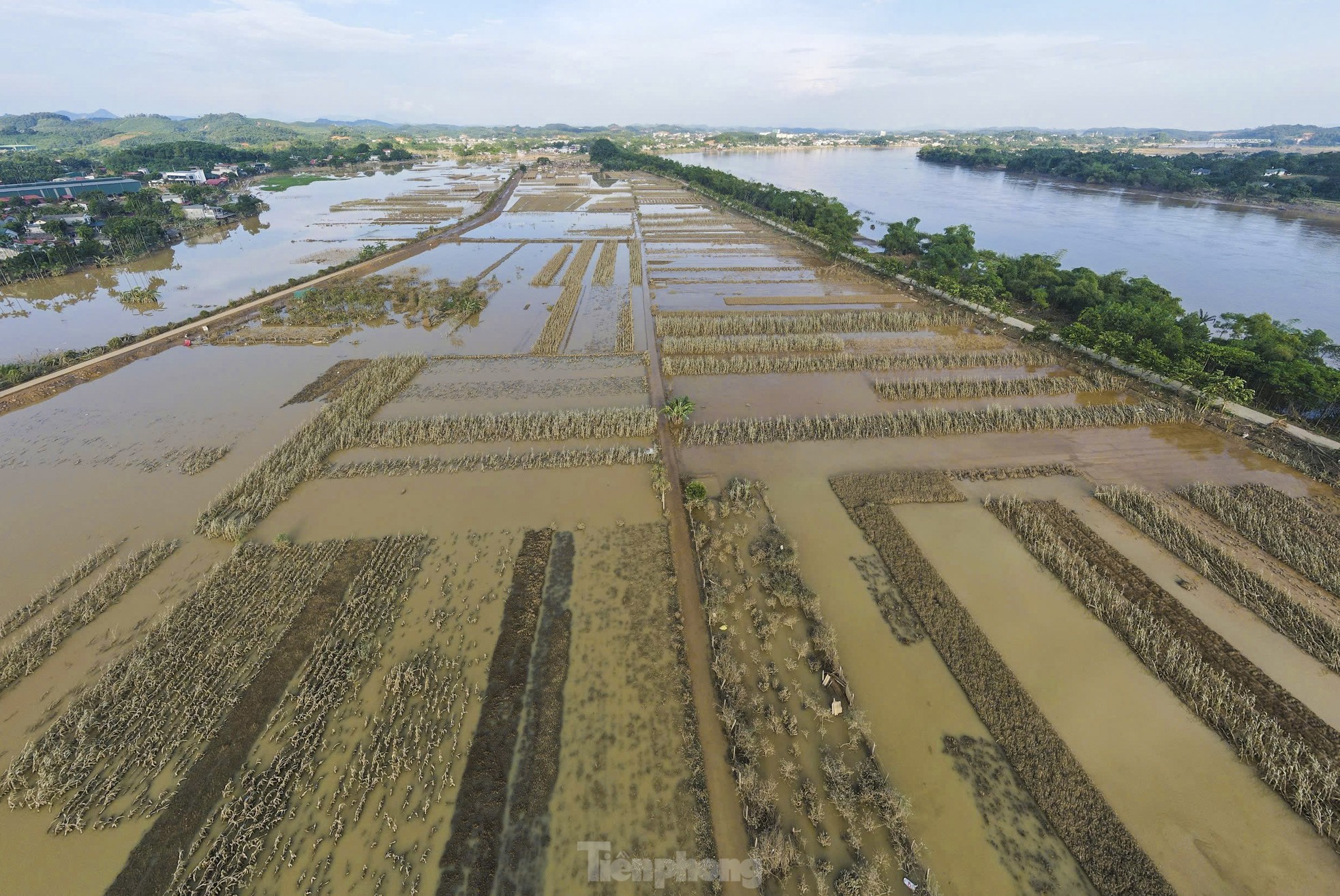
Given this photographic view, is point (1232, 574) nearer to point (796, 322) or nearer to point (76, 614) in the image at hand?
point (796, 322)

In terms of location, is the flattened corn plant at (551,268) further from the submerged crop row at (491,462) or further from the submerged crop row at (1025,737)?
the submerged crop row at (1025,737)

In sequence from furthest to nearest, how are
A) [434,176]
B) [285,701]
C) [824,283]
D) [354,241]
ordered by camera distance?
[434,176] < [354,241] < [824,283] < [285,701]

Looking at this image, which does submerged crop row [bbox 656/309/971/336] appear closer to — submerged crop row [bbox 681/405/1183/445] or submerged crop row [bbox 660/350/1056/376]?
submerged crop row [bbox 660/350/1056/376]

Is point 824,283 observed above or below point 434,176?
below

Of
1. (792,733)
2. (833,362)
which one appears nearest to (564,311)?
(833,362)

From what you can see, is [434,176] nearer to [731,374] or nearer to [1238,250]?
Answer: [731,374]

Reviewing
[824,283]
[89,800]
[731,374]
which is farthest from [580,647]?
[824,283]

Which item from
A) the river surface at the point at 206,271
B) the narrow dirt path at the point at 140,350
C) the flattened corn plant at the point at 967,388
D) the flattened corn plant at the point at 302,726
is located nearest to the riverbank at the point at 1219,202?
the flattened corn plant at the point at 967,388
